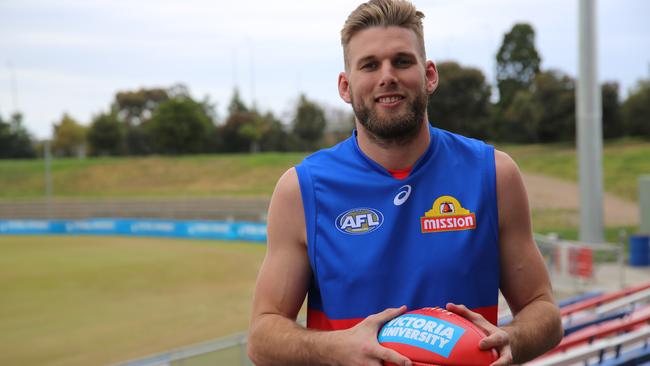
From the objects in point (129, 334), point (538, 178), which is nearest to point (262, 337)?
point (129, 334)

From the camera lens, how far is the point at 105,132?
61.0 meters

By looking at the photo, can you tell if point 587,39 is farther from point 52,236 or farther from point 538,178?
point 52,236

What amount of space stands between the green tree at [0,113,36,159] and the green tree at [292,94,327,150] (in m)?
30.7

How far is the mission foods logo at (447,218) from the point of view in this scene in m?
2.06

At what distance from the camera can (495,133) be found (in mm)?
29906

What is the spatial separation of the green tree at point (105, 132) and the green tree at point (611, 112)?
3988 cm

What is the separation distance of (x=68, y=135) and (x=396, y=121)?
6832 centimetres

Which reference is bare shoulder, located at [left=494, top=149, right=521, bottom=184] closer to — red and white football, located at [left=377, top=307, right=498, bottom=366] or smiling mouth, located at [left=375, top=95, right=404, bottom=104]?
smiling mouth, located at [left=375, top=95, right=404, bottom=104]

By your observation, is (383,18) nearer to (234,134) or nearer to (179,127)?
(179,127)

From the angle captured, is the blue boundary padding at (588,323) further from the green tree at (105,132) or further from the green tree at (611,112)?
the green tree at (105,132)

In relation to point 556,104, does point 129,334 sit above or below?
below

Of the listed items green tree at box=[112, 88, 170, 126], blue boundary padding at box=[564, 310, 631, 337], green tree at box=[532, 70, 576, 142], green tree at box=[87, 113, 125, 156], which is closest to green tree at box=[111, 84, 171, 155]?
green tree at box=[112, 88, 170, 126]

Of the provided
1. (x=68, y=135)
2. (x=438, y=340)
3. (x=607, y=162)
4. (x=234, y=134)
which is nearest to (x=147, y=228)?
(x=607, y=162)

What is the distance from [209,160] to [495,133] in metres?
30.1
